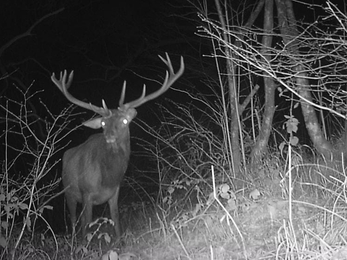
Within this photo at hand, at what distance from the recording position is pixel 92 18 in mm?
16031

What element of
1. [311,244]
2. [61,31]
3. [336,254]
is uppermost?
[336,254]

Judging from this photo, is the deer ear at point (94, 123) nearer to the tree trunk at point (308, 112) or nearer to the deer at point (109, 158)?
the deer at point (109, 158)

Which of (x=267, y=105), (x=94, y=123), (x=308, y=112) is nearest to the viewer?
(x=308, y=112)

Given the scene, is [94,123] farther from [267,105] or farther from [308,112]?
[308,112]

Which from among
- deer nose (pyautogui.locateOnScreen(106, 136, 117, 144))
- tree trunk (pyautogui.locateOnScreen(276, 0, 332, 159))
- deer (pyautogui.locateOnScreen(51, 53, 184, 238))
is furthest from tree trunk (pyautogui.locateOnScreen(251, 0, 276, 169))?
deer nose (pyautogui.locateOnScreen(106, 136, 117, 144))

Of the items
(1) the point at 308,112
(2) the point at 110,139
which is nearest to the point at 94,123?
(2) the point at 110,139

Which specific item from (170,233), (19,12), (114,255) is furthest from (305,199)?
(19,12)

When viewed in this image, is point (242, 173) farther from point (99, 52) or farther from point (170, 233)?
point (99, 52)

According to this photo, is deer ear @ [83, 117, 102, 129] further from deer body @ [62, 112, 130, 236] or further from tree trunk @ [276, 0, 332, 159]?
tree trunk @ [276, 0, 332, 159]

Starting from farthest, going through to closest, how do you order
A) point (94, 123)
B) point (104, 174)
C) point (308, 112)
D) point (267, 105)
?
point (94, 123), point (104, 174), point (267, 105), point (308, 112)

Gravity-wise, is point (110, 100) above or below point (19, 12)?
below

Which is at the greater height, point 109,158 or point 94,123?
point 94,123

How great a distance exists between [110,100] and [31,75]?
2442 mm

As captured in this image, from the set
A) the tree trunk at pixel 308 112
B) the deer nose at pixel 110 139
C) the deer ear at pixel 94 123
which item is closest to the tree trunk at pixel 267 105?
the tree trunk at pixel 308 112
